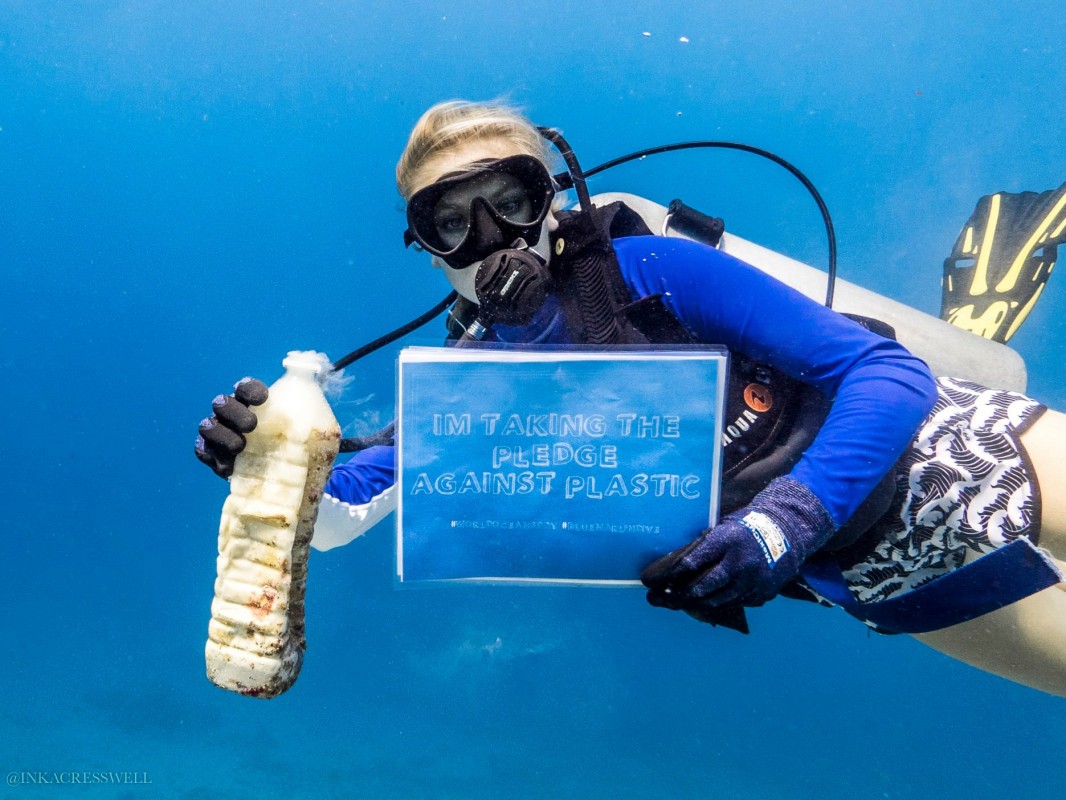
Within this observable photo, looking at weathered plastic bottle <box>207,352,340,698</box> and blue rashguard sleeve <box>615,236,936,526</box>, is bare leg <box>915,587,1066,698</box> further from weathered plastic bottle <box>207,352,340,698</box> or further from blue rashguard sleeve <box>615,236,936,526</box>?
weathered plastic bottle <box>207,352,340,698</box>

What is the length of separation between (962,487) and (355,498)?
1.70 metres

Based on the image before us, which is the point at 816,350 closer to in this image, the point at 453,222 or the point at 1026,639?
the point at 453,222

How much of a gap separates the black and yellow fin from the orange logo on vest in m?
1.68

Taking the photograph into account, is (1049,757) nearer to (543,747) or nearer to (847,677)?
(847,677)

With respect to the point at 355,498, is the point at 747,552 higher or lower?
lower

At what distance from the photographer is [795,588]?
7.08 ft

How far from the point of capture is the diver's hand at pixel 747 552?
4.34ft

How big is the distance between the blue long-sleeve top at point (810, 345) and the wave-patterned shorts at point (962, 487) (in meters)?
0.32

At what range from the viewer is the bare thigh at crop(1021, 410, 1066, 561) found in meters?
1.75

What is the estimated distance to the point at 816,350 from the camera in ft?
4.94

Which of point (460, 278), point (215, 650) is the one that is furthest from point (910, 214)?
point (215, 650)

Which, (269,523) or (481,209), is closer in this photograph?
(269,523)

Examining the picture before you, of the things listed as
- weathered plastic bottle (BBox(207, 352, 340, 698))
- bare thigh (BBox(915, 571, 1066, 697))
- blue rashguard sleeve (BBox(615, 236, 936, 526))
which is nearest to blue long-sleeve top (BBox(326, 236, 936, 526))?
blue rashguard sleeve (BBox(615, 236, 936, 526))

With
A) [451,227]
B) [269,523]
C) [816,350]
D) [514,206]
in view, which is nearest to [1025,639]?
[816,350]
